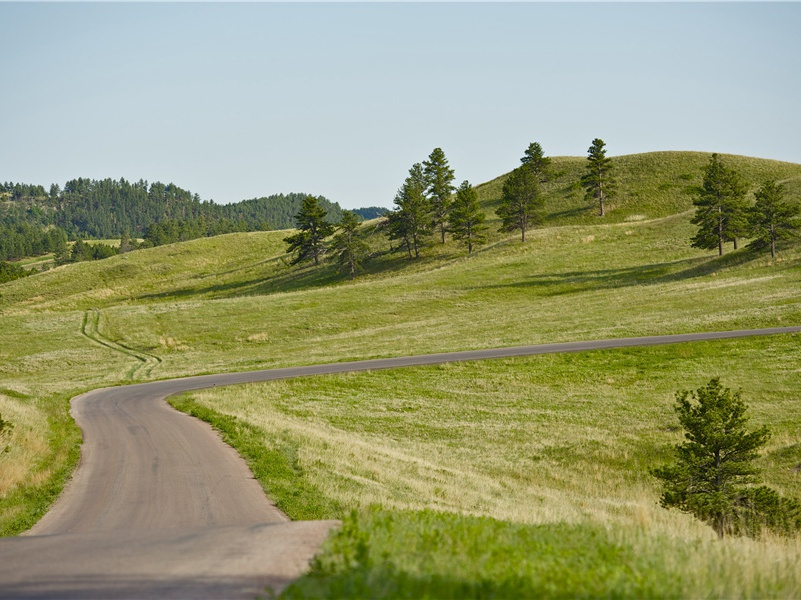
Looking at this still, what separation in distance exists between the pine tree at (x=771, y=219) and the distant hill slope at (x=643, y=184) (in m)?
29.2

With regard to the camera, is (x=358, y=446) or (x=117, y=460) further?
(x=358, y=446)

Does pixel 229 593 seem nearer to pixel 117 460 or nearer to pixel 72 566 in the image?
pixel 72 566

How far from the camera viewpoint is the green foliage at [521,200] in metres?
95.0

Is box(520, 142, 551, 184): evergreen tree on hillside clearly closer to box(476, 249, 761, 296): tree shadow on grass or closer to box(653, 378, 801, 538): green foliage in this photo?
box(476, 249, 761, 296): tree shadow on grass

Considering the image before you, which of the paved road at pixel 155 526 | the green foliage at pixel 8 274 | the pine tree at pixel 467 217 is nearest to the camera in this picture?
the paved road at pixel 155 526

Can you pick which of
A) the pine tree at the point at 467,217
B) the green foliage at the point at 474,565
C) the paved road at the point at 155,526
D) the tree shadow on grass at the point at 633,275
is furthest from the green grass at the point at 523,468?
the pine tree at the point at 467,217

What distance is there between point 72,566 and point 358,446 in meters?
16.1

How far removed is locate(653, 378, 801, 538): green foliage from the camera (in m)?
18.5

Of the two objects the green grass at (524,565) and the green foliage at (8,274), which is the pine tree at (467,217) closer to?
the green grass at (524,565)

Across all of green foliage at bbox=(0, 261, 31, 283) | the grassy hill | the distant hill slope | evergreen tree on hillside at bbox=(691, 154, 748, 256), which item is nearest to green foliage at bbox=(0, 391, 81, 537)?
the grassy hill

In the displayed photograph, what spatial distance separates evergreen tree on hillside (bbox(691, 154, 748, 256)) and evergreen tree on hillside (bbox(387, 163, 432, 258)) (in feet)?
126

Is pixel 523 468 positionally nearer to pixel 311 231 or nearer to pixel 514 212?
pixel 514 212

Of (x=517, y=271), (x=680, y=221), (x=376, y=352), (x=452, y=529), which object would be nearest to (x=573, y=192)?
(x=680, y=221)

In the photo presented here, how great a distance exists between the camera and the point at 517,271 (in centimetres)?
8069
